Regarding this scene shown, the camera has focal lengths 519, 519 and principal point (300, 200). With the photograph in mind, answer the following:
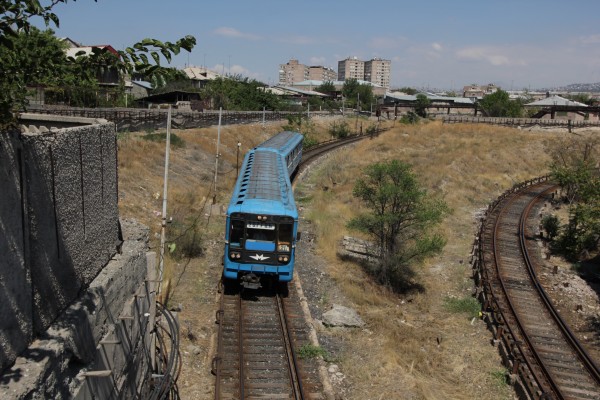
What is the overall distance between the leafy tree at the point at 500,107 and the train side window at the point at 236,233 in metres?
95.5

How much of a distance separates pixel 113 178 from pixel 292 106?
77681mm

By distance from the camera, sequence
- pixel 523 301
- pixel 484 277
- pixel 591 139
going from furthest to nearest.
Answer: pixel 591 139 < pixel 484 277 < pixel 523 301

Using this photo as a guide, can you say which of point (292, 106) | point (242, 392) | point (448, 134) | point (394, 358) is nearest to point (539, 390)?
point (394, 358)

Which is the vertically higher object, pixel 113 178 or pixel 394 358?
pixel 113 178

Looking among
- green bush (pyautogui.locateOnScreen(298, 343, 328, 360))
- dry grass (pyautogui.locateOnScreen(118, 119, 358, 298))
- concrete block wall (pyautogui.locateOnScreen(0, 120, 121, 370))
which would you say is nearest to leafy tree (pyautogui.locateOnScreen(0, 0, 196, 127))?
concrete block wall (pyautogui.locateOnScreen(0, 120, 121, 370))

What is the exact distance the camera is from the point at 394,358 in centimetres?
1309

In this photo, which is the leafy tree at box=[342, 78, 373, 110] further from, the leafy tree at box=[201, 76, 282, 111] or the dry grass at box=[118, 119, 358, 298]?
the dry grass at box=[118, 119, 358, 298]

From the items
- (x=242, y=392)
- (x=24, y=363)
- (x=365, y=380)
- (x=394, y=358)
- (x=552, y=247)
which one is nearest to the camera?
(x=24, y=363)

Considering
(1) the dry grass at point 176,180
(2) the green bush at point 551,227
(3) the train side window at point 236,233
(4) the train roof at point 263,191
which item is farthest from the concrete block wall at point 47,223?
(2) the green bush at point 551,227

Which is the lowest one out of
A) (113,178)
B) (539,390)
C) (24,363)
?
(539,390)

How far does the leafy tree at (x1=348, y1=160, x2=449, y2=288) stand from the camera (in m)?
19.6

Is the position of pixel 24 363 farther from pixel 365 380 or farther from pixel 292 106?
pixel 292 106

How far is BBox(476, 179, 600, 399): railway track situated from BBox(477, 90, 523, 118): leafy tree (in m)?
80.4

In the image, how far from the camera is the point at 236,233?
14922 mm
